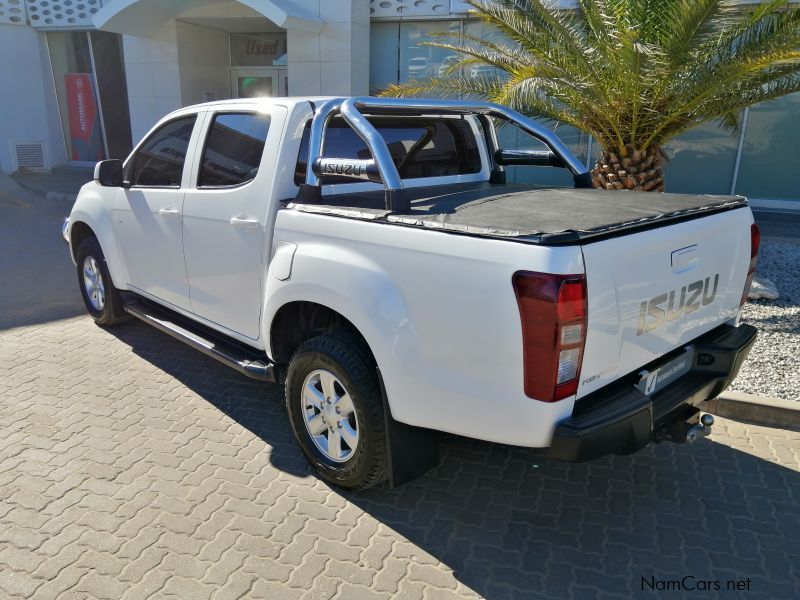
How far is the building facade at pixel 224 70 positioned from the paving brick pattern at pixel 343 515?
8454mm

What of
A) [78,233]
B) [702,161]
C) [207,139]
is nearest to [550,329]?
[207,139]

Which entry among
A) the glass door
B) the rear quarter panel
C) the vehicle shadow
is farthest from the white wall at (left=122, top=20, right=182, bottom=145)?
the rear quarter panel

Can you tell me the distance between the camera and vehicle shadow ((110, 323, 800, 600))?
107 inches

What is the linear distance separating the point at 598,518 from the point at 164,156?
3632mm

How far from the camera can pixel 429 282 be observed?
2496 mm

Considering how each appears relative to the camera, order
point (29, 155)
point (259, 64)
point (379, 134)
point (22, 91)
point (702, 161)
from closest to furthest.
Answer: point (379, 134) → point (702, 161) → point (259, 64) → point (22, 91) → point (29, 155)

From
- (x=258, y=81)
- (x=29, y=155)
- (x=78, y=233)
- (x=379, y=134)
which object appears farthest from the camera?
(x=29, y=155)

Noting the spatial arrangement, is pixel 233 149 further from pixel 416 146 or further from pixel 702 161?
pixel 702 161

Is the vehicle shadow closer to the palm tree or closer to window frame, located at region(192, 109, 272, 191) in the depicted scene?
window frame, located at region(192, 109, 272, 191)

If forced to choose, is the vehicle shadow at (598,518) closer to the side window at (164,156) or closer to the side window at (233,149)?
the side window at (233,149)

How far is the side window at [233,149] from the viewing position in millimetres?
3596

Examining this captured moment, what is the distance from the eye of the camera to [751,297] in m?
6.17

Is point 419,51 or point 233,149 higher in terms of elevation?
point 419,51

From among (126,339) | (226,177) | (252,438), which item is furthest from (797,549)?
(126,339)
